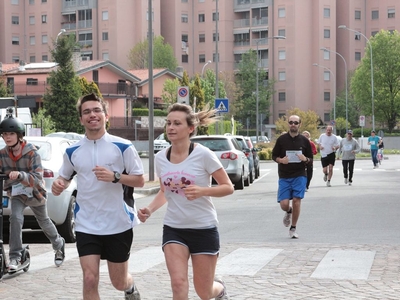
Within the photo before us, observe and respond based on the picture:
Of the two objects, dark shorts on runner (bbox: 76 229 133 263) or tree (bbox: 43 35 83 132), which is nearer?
dark shorts on runner (bbox: 76 229 133 263)

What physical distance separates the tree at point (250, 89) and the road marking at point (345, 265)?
99.9 meters

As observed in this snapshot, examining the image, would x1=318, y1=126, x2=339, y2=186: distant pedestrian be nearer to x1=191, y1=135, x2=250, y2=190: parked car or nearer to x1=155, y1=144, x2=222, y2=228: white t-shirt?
x1=191, y1=135, x2=250, y2=190: parked car

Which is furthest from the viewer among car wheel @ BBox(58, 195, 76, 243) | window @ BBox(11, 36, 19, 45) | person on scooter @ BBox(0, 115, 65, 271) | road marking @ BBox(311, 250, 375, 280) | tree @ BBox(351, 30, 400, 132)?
window @ BBox(11, 36, 19, 45)

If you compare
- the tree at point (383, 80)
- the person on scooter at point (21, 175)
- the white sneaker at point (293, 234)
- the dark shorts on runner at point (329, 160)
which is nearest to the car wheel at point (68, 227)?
the person on scooter at point (21, 175)

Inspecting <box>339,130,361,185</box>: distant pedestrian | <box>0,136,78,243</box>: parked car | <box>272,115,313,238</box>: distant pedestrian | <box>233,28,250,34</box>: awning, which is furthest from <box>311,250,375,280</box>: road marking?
<box>233,28,250,34</box>: awning

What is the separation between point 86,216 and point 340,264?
14.3 ft

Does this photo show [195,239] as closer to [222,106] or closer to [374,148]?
[222,106]

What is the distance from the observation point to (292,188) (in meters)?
13.3

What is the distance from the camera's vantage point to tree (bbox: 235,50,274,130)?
366ft

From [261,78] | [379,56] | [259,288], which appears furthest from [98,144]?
[261,78]

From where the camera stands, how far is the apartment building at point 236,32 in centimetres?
11275

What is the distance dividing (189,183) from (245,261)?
14.0 feet

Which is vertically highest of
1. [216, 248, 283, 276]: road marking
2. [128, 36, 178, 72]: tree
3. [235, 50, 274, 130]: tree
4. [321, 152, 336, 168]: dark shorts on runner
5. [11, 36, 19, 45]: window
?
[11, 36, 19, 45]: window

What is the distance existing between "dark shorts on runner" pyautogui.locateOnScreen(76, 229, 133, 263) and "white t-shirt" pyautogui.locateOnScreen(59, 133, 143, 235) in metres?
0.04
